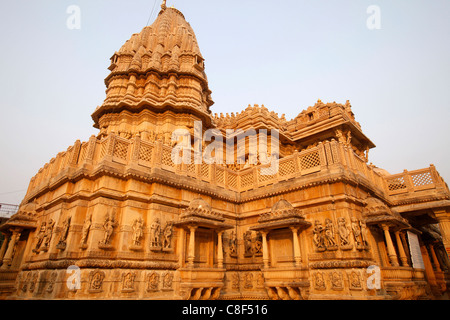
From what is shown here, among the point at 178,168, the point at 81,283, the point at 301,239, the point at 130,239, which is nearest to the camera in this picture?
the point at 81,283

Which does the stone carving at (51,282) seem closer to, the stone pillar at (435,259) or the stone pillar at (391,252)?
the stone pillar at (391,252)

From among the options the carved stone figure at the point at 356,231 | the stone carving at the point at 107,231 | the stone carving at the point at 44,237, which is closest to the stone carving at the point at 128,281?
the stone carving at the point at 107,231

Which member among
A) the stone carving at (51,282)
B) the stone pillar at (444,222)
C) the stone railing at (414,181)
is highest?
the stone railing at (414,181)

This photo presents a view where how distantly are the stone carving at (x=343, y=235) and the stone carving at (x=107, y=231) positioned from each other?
827 cm

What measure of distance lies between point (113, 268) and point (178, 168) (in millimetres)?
4778

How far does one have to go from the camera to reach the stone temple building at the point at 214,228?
912cm

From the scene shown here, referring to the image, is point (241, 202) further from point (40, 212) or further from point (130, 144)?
point (40, 212)

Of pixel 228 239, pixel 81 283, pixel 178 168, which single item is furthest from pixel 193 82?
pixel 81 283

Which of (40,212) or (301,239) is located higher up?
(40,212)

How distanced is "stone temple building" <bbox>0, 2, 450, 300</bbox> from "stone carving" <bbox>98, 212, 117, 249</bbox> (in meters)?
0.03

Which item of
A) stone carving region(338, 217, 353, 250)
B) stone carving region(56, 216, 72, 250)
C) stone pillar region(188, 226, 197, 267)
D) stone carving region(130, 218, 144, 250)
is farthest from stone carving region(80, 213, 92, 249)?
stone carving region(338, 217, 353, 250)

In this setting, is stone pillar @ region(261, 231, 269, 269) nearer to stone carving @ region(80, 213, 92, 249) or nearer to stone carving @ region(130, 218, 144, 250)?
stone carving @ region(130, 218, 144, 250)

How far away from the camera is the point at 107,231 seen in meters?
9.15

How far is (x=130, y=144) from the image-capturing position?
10992 mm
